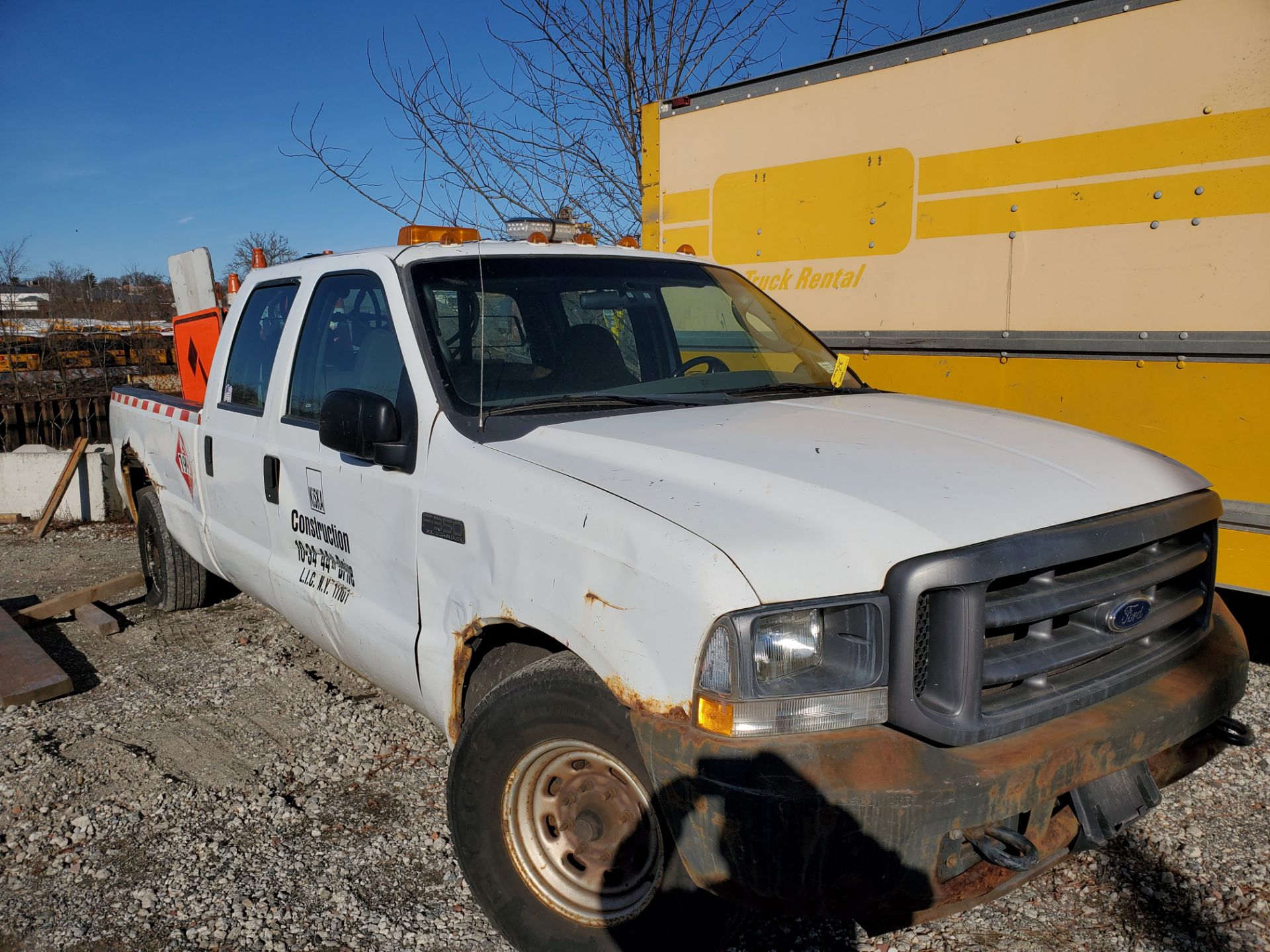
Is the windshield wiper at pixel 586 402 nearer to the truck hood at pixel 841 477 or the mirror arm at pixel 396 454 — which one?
the truck hood at pixel 841 477

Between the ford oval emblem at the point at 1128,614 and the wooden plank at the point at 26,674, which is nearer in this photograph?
the ford oval emblem at the point at 1128,614

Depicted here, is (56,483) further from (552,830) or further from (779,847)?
(779,847)

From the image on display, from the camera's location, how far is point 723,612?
76.9 inches

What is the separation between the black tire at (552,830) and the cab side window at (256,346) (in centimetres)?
217

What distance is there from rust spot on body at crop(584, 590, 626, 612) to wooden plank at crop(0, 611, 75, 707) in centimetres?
340

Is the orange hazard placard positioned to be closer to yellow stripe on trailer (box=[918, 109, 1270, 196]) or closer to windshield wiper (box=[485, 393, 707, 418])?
windshield wiper (box=[485, 393, 707, 418])

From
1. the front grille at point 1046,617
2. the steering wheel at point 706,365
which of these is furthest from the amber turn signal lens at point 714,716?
the steering wheel at point 706,365

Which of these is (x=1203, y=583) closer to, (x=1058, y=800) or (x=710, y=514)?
(x=1058, y=800)

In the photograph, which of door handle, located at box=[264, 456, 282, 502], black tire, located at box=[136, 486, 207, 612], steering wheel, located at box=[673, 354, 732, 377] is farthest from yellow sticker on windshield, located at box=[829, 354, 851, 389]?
black tire, located at box=[136, 486, 207, 612]

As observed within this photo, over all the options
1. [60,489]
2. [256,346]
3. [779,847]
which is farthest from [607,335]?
[60,489]

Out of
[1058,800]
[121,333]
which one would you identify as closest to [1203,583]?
[1058,800]

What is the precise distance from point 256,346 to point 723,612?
3087 mm

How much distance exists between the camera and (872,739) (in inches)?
79.0

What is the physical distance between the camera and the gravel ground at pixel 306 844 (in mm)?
2713
